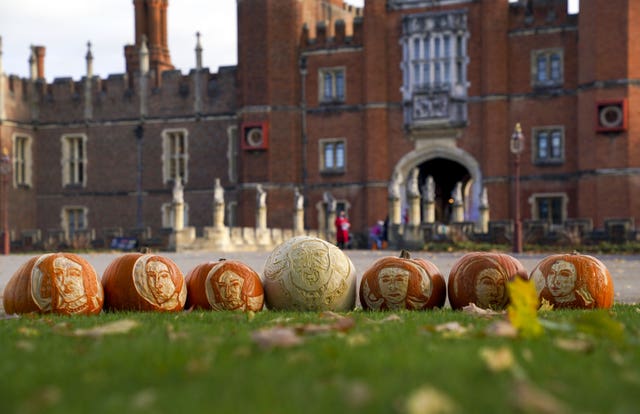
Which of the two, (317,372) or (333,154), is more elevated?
(333,154)

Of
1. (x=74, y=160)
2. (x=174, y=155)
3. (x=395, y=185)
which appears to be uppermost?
(x=174, y=155)

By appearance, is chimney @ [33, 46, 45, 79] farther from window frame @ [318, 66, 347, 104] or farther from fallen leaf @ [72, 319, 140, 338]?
fallen leaf @ [72, 319, 140, 338]

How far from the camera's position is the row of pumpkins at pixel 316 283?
391 inches

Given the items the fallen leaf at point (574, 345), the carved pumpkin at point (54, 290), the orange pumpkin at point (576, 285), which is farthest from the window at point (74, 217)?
the fallen leaf at point (574, 345)

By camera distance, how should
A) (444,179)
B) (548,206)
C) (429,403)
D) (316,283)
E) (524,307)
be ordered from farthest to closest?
(444,179), (548,206), (316,283), (524,307), (429,403)

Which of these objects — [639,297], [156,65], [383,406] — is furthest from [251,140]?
[383,406]

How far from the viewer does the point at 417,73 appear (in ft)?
139

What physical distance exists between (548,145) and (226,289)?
32518 mm

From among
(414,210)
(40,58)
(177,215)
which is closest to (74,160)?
(40,58)

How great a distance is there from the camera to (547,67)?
4094 centimetres

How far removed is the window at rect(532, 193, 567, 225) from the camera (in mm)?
40444

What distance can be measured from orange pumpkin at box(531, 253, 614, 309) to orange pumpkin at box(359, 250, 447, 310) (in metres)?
1.04

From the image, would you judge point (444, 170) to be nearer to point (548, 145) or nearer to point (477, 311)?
point (548, 145)

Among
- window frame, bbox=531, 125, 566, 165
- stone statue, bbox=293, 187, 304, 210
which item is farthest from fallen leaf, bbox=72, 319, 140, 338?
window frame, bbox=531, 125, 566, 165
